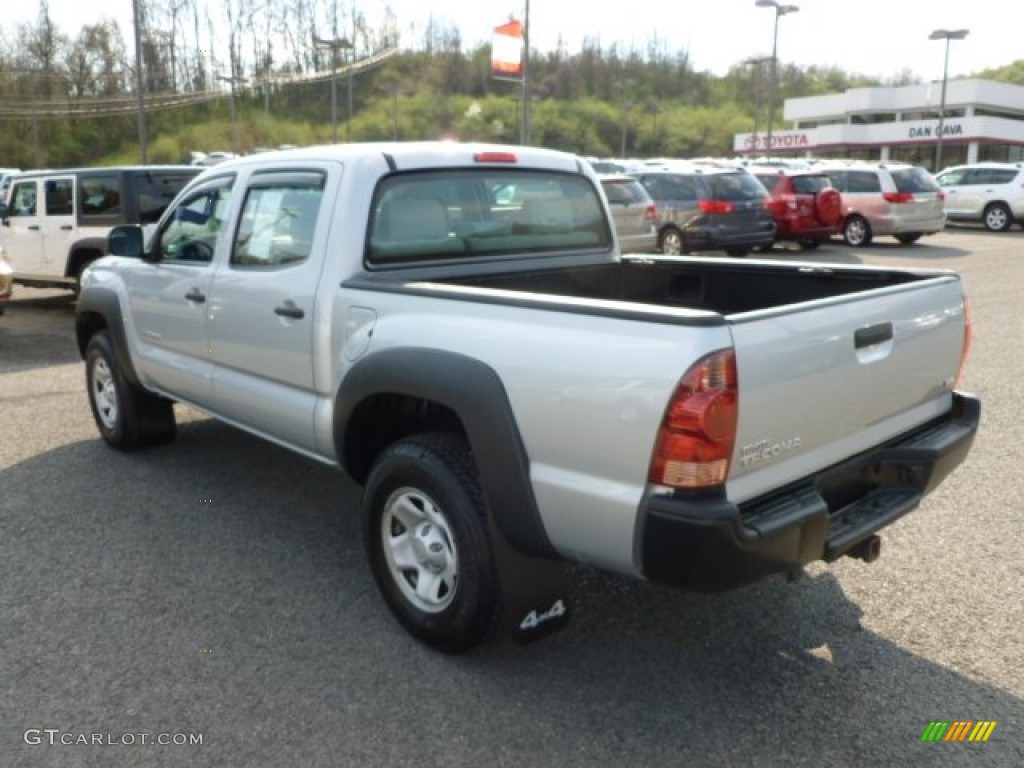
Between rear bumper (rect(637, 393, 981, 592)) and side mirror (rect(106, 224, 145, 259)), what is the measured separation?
3779mm

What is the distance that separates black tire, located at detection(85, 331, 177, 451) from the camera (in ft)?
18.2

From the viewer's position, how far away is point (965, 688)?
3.06m

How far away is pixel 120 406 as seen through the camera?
558cm

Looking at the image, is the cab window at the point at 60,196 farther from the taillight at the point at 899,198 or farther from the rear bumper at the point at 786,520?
the taillight at the point at 899,198

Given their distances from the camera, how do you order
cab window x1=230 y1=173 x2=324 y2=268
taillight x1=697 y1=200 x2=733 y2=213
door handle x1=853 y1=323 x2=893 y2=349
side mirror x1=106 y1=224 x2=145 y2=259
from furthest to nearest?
1. taillight x1=697 y1=200 x2=733 y2=213
2. side mirror x1=106 y1=224 x2=145 y2=259
3. cab window x1=230 y1=173 x2=324 y2=268
4. door handle x1=853 y1=323 x2=893 y2=349

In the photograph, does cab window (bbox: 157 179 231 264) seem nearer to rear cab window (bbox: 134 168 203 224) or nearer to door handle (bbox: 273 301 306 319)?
door handle (bbox: 273 301 306 319)

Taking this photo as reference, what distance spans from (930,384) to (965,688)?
1.09 m

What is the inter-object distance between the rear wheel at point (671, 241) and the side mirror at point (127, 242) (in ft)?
40.2

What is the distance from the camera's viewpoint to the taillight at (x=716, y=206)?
16000 mm

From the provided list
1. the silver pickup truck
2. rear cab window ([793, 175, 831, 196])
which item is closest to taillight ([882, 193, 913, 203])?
rear cab window ([793, 175, 831, 196])

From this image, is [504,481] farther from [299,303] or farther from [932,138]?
[932,138]

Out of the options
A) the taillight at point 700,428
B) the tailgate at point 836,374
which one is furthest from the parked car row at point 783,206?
the taillight at point 700,428

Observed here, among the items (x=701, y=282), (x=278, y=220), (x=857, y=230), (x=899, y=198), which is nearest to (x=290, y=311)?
(x=278, y=220)

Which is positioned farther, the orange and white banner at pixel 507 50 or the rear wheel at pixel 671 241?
the orange and white banner at pixel 507 50
